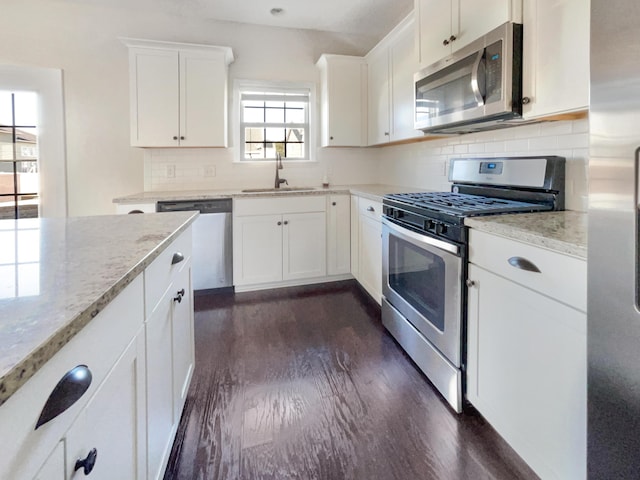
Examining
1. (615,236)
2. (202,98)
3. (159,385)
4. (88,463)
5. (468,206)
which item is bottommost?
(159,385)

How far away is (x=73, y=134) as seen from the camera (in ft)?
11.2

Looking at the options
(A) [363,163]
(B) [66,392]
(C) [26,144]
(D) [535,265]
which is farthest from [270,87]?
(B) [66,392]

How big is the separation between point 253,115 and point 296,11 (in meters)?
1.05

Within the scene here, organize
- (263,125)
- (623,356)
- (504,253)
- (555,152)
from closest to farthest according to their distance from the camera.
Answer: (623,356) → (504,253) → (555,152) → (263,125)

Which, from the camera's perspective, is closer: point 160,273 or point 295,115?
point 160,273

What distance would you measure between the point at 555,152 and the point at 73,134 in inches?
153

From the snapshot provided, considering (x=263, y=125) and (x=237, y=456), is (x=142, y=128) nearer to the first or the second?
(x=263, y=125)

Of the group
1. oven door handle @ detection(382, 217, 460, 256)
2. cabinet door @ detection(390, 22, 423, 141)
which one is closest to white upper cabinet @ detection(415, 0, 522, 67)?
cabinet door @ detection(390, 22, 423, 141)

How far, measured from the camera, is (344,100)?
12.0 feet

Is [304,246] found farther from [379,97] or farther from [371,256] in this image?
[379,97]

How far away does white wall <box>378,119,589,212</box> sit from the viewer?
5.56 ft

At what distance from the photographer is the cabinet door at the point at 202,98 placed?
3.25 m

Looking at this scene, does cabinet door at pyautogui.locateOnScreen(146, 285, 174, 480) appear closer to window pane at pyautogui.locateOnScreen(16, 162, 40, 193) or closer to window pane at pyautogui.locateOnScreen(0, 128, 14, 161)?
window pane at pyautogui.locateOnScreen(16, 162, 40, 193)

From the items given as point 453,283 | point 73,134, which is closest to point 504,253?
point 453,283
